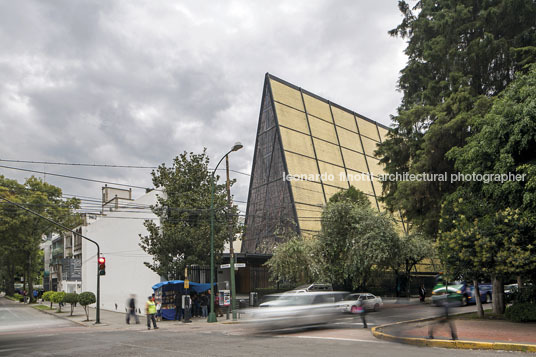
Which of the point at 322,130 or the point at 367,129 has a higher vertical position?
the point at 367,129

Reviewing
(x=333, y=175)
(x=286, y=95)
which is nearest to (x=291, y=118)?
(x=286, y=95)

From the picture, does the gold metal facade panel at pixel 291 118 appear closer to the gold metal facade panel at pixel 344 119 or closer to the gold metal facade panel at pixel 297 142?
the gold metal facade panel at pixel 297 142

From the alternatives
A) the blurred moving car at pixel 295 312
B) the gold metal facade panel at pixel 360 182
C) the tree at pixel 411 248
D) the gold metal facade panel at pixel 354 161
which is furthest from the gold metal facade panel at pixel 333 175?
the blurred moving car at pixel 295 312

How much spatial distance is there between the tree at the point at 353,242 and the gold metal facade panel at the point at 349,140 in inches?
1047

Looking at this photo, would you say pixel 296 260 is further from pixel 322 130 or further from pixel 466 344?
pixel 322 130

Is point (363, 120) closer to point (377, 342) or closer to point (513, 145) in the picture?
point (513, 145)

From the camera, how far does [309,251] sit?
29594 millimetres

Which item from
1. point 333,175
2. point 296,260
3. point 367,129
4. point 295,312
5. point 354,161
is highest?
point 367,129

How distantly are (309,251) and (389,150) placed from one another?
9.51m

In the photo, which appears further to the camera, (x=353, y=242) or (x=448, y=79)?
(x=353, y=242)

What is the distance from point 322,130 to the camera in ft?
173

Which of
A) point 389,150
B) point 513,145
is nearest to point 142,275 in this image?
point 389,150

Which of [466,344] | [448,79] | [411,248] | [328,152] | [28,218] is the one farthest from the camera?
[28,218]

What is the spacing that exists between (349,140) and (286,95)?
1166 centimetres
